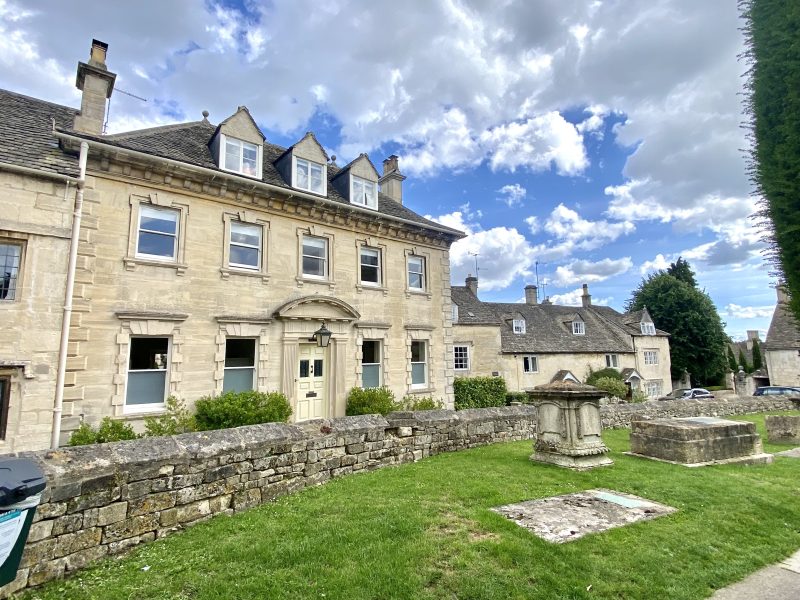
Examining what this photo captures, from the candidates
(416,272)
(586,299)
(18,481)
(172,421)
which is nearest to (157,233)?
(172,421)

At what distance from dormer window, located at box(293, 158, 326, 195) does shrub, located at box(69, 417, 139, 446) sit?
350 inches

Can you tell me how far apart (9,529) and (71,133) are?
1099cm

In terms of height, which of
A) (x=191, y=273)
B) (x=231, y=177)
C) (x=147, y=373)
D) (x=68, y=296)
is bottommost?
(x=147, y=373)

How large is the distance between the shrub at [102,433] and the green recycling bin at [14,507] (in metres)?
7.14

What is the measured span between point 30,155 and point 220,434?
9.36 meters

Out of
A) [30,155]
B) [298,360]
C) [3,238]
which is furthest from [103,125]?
[298,360]

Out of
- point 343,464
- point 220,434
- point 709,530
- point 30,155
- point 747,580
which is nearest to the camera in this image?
point 747,580

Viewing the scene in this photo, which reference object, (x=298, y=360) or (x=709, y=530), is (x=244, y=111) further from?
(x=709, y=530)

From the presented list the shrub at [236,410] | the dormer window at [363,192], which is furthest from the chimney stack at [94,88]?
the shrub at [236,410]

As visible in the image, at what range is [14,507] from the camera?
3.09 meters

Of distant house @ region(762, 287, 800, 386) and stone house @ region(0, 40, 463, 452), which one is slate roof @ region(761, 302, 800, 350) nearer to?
distant house @ region(762, 287, 800, 386)

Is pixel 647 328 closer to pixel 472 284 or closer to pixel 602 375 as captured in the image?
pixel 602 375

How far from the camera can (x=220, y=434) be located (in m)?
5.97

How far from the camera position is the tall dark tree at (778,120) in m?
4.10
